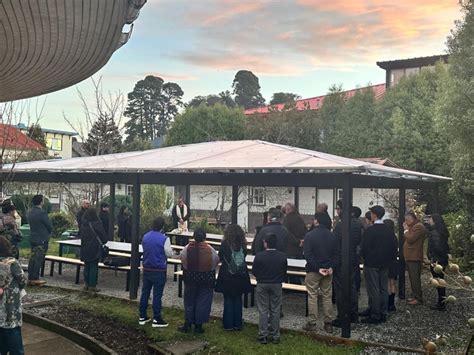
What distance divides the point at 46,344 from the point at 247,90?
63582mm

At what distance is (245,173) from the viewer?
7293mm

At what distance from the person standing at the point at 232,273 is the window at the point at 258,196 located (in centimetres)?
1821

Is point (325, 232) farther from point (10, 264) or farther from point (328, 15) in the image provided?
point (328, 15)

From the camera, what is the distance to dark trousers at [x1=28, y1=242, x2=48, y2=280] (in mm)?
8930

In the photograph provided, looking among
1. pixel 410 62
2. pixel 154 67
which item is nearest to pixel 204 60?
pixel 154 67

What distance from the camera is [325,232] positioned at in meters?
6.43

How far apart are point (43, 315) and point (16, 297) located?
286 centimetres

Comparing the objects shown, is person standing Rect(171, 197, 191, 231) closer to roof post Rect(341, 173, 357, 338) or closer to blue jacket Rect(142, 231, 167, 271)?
blue jacket Rect(142, 231, 167, 271)

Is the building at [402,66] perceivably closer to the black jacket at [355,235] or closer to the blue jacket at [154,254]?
the black jacket at [355,235]

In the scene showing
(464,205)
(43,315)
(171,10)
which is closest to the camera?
(43,315)

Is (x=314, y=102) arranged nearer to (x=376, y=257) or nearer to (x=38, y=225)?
(x=38, y=225)

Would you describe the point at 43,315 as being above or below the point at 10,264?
below

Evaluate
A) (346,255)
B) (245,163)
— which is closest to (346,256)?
(346,255)

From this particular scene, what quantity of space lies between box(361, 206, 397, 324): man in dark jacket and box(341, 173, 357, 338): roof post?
3.15ft
